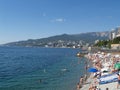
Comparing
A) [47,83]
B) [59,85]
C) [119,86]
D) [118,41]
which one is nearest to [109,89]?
[119,86]

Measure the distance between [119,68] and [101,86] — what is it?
9084 millimetres

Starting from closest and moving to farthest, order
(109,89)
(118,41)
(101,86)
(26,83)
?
1. (109,89)
2. (101,86)
3. (26,83)
4. (118,41)

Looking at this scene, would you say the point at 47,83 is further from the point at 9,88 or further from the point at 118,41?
the point at 118,41

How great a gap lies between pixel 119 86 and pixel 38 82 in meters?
14.6

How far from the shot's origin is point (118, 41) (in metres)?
150

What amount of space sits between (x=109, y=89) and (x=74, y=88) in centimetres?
711

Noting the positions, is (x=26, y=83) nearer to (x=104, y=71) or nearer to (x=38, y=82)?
(x=38, y=82)

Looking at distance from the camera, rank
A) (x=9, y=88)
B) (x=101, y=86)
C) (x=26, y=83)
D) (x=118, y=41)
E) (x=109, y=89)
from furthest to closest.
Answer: (x=118, y=41) < (x=26, y=83) < (x=9, y=88) < (x=101, y=86) < (x=109, y=89)

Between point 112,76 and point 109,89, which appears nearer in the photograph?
point 109,89

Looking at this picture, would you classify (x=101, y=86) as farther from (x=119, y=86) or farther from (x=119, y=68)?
(x=119, y=68)

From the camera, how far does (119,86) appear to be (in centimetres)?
2847

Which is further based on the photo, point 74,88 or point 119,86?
point 74,88

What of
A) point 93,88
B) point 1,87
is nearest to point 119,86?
point 93,88

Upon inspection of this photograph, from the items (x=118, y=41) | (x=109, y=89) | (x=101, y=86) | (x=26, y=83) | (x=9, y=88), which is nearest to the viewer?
(x=109, y=89)
